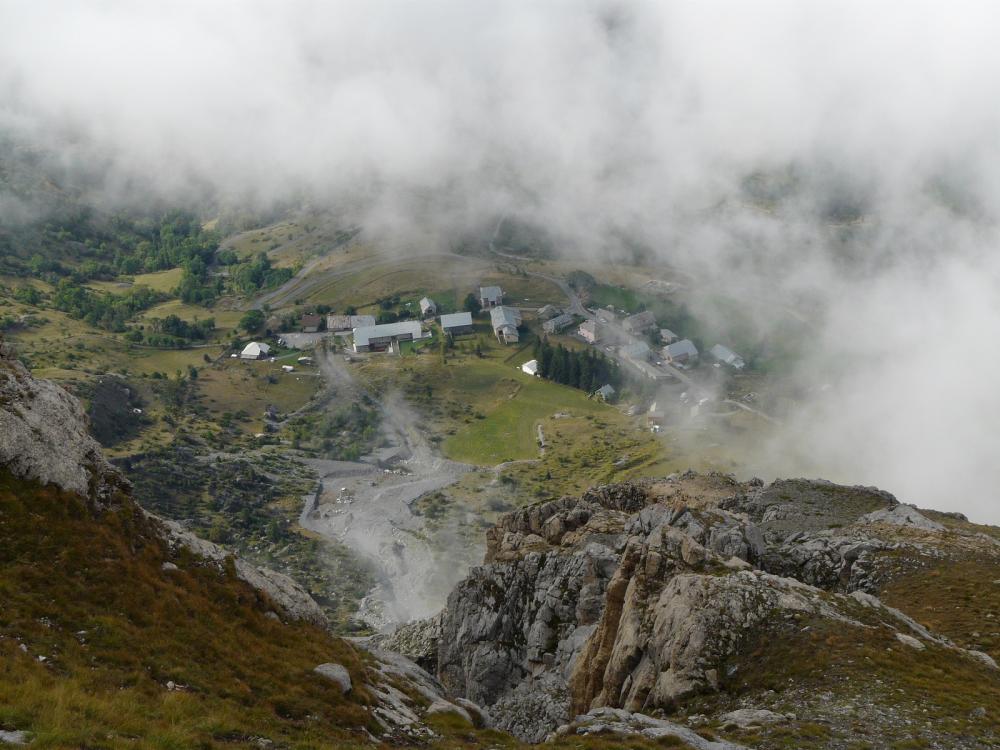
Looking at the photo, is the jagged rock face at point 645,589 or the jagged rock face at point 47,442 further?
the jagged rock face at point 645,589

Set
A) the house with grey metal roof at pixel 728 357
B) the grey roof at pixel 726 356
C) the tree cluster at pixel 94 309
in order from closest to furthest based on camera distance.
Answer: the tree cluster at pixel 94 309 < the house with grey metal roof at pixel 728 357 < the grey roof at pixel 726 356

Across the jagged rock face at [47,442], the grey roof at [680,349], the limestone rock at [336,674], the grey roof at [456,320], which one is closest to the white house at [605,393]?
the grey roof at [680,349]

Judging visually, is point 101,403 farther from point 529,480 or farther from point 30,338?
point 529,480

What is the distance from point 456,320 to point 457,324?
1.36 metres

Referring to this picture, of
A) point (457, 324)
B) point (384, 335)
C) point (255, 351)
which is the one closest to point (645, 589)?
point (255, 351)

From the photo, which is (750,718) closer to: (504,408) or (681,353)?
(504,408)

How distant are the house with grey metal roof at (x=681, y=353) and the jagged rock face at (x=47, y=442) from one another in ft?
568

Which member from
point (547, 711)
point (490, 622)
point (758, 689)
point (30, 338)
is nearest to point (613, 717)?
point (758, 689)

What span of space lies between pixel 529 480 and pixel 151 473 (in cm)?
6275

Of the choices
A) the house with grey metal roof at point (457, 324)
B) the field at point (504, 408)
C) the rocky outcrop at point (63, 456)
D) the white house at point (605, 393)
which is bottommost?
the rocky outcrop at point (63, 456)

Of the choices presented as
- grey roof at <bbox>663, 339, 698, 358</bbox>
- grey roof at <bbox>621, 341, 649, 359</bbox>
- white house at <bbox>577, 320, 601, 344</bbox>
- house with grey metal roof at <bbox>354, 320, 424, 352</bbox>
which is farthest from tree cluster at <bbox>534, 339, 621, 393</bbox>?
house with grey metal roof at <bbox>354, 320, 424, 352</bbox>

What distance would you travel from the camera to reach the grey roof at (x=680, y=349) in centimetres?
19238

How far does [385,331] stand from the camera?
18762 centimetres

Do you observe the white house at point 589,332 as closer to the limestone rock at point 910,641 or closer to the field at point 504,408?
the field at point 504,408
